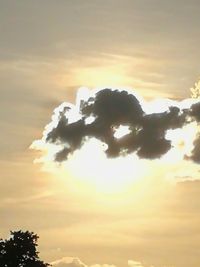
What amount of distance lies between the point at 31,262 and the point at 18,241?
192 inches

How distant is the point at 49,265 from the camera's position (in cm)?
17700

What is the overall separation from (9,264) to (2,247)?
3561 millimetres

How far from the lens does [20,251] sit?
17612cm

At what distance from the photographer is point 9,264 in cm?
17500

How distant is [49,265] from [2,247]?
342 inches

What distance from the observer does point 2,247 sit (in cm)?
17688

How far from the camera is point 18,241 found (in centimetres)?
17725

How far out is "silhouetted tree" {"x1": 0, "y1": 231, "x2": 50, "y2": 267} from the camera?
175000 millimetres

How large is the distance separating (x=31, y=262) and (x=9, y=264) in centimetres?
382

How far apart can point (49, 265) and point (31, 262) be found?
388 cm

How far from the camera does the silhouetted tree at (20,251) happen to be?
175000 millimetres

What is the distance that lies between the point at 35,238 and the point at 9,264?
6.53 m
